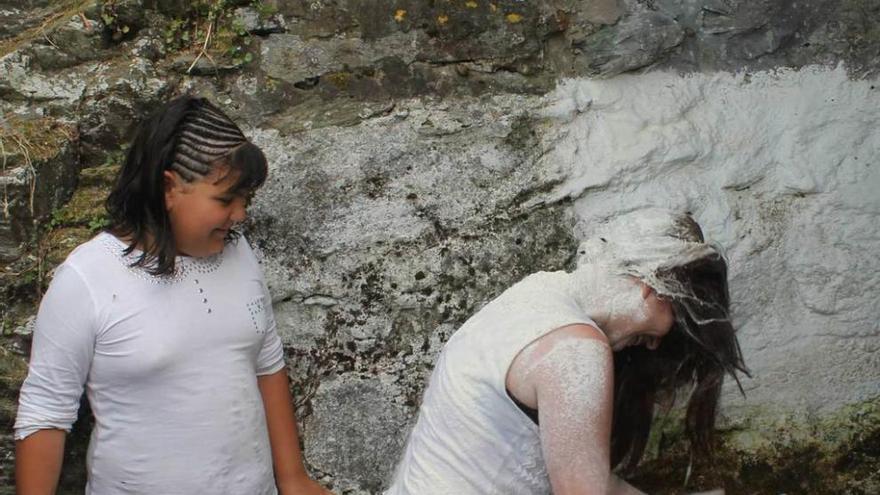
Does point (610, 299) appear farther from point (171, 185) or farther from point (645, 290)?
point (171, 185)

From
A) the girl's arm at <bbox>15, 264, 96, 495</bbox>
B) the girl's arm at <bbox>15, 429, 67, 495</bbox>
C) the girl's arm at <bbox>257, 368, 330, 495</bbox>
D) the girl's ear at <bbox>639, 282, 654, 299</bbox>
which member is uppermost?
the girl's ear at <bbox>639, 282, 654, 299</bbox>

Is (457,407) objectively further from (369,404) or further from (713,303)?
(369,404)

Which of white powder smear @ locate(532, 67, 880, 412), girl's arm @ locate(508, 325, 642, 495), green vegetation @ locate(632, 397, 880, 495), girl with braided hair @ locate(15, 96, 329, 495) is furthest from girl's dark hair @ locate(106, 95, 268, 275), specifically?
green vegetation @ locate(632, 397, 880, 495)

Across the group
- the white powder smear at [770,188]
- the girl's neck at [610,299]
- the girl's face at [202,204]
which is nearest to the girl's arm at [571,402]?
the girl's neck at [610,299]

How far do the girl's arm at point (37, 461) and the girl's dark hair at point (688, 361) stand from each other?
50.2 inches

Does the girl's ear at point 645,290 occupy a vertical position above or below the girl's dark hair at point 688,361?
above

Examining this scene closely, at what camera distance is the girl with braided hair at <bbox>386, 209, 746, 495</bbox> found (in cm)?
213

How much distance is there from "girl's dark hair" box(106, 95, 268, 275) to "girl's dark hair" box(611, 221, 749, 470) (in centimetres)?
98

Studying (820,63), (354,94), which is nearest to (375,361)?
(354,94)

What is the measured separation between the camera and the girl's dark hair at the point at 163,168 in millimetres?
2654

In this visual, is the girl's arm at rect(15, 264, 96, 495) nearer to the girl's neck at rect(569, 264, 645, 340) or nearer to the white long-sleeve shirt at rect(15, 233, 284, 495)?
the white long-sleeve shirt at rect(15, 233, 284, 495)

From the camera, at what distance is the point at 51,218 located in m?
3.22

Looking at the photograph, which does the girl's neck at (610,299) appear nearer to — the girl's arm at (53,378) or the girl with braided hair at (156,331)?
the girl with braided hair at (156,331)

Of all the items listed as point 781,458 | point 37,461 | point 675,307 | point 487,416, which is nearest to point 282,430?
point 37,461
